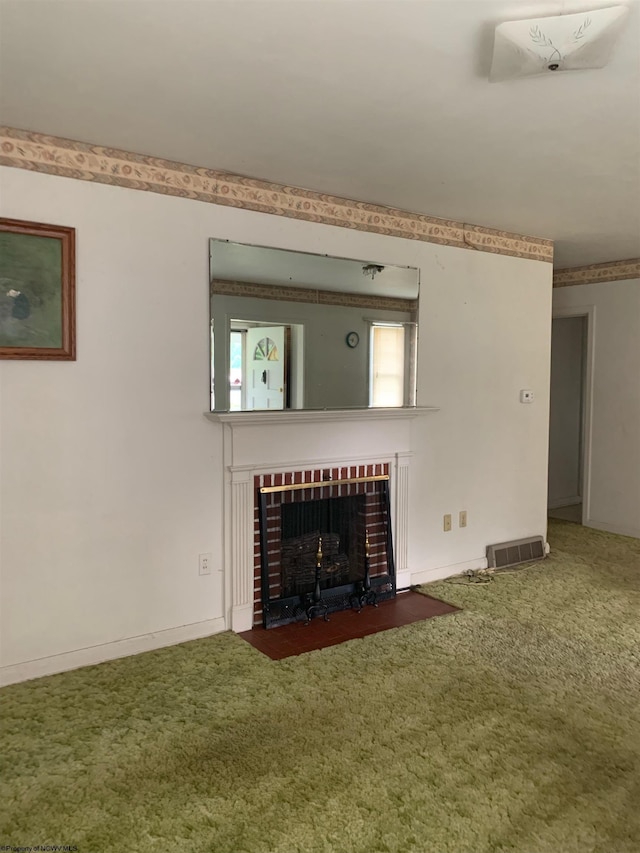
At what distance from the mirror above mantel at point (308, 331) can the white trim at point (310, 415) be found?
5 cm

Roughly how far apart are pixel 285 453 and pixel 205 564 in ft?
2.47

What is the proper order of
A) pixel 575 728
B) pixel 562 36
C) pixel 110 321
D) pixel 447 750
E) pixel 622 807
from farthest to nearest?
1. pixel 110 321
2. pixel 575 728
3. pixel 447 750
4. pixel 622 807
5. pixel 562 36

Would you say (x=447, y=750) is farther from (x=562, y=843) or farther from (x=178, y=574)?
(x=178, y=574)

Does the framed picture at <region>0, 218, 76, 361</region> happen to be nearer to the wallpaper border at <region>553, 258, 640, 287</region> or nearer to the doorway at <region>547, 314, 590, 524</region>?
the wallpaper border at <region>553, 258, 640, 287</region>

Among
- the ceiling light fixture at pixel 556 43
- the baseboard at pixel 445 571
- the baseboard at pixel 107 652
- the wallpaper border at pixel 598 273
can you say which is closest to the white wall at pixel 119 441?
the baseboard at pixel 107 652

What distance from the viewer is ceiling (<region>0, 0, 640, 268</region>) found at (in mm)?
1833

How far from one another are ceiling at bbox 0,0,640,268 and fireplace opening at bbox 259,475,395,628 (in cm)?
178

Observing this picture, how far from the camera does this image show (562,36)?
1828mm

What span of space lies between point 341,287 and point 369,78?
160 cm

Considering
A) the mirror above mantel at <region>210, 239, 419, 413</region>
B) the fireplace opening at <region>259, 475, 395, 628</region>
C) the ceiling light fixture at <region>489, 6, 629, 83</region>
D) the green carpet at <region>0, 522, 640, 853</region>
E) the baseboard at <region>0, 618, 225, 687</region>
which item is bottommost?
the green carpet at <region>0, 522, 640, 853</region>

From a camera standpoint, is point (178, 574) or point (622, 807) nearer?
point (622, 807)

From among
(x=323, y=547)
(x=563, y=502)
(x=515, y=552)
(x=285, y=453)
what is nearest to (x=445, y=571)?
(x=515, y=552)

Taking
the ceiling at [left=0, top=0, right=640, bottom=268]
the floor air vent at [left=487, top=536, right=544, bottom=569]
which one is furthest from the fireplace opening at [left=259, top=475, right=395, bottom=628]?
the ceiling at [left=0, top=0, right=640, bottom=268]

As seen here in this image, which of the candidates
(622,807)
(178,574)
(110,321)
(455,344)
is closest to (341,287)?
(455,344)
